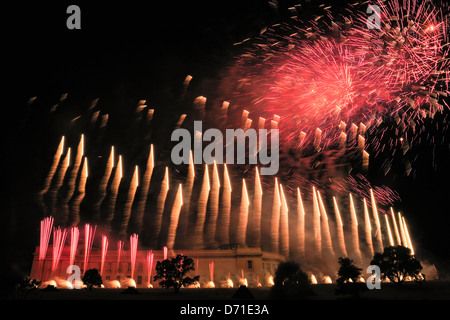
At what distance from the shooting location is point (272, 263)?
74375 mm

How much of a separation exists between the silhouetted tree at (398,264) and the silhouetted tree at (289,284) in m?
13.6

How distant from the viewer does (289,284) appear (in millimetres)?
31156

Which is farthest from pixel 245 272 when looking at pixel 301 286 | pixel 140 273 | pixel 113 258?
pixel 301 286

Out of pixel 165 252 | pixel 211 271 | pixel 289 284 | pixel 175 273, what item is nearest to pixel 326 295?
pixel 289 284

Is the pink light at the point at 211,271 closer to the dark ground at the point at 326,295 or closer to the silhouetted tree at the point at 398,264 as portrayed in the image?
the dark ground at the point at 326,295

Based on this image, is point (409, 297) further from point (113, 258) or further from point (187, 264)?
point (113, 258)

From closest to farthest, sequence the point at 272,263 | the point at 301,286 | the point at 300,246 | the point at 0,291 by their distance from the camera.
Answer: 1. the point at 301,286
2. the point at 0,291
3. the point at 300,246
4. the point at 272,263

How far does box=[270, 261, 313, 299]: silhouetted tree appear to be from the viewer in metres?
30.5

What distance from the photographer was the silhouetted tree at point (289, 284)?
100.0 feet

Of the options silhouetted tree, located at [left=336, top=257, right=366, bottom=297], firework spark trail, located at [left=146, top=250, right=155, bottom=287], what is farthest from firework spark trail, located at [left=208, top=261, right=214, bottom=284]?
silhouetted tree, located at [left=336, top=257, right=366, bottom=297]

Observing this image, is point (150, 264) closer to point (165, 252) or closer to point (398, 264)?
point (165, 252)
